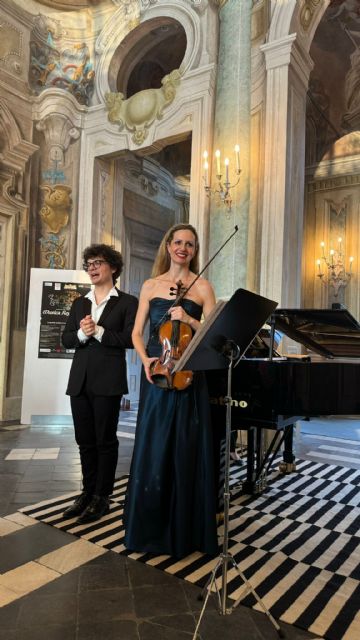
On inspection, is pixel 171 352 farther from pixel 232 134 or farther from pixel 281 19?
pixel 281 19

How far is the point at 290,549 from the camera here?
8.70 feet

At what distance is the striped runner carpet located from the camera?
202 cm

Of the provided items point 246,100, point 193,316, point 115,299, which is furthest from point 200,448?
point 246,100

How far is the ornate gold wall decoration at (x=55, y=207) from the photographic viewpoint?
7.45 metres

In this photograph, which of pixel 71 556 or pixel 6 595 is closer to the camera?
pixel 6 595

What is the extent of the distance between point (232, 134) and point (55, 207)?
3206 millimetres

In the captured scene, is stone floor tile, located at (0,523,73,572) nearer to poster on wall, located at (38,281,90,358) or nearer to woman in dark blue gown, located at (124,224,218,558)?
woman in dark blue gown, located at (124,224,218,558)

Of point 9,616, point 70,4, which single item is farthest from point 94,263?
point 70,4

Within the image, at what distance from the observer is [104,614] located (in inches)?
74.6

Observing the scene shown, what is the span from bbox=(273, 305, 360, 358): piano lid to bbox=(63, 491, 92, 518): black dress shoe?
1739 millimetres

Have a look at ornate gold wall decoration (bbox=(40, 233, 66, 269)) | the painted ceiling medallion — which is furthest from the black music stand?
the painted ceiling medallion

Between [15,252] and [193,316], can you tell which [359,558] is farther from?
[15,252]

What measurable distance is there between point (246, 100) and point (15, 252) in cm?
403

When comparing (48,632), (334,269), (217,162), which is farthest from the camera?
(334,269)
